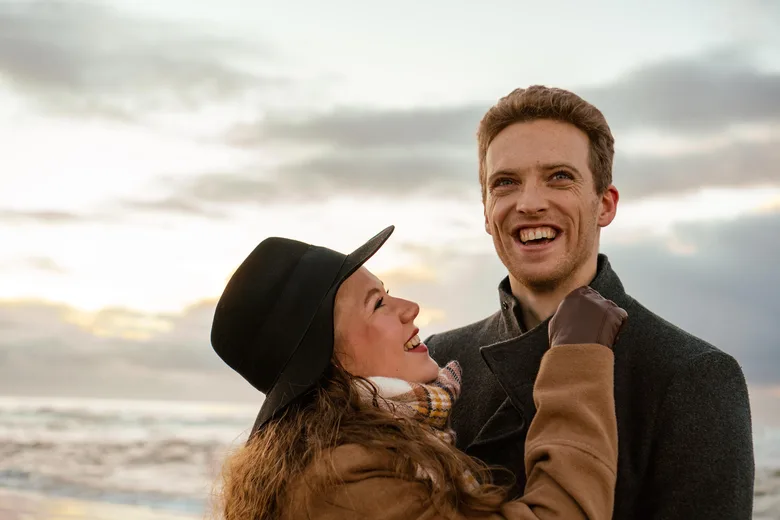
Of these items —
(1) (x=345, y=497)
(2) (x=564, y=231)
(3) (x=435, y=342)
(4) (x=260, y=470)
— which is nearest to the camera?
(1) (x=345, y=497)

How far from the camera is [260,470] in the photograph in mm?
2295

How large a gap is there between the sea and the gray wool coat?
3.46 meters

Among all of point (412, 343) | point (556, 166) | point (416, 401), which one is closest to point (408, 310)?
point (412, 343)

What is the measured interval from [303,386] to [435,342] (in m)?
1.48

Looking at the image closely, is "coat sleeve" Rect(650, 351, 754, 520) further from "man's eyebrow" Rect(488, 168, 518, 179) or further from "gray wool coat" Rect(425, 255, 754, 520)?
"man's eyebrow" Rect(488, 168, 518, 179)

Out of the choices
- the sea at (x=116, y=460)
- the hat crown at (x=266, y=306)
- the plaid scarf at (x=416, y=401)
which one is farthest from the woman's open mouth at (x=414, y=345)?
the sea at (x=116, y=460)

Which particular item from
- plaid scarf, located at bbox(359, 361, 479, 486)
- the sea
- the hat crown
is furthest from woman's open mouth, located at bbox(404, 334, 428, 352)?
the sea

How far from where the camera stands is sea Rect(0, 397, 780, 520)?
30.9ft

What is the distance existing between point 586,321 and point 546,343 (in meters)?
0.51

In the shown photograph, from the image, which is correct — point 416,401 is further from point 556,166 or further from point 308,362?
point 556,166

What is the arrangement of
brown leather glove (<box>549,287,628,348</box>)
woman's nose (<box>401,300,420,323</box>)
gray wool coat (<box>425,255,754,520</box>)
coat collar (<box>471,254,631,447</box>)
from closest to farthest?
brown leather glove (<box>549,287,628,348</box>)
gray wool coat (<box>425,255,754,520</box>)
woman's nose (<box>401,300,420,323</box>)
coat collar (<box>471,254,631,447</box>)

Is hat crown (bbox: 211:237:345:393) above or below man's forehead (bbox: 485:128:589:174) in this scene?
below

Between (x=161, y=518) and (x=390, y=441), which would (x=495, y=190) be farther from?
(x=161, y=518)

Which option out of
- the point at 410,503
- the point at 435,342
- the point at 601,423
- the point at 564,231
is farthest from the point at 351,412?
the point at 435,342
